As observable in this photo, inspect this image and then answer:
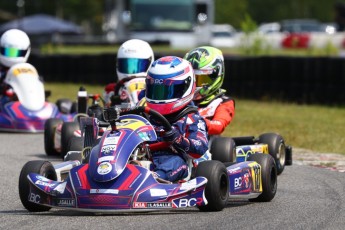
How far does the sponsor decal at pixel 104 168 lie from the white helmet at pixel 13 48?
26.7ft

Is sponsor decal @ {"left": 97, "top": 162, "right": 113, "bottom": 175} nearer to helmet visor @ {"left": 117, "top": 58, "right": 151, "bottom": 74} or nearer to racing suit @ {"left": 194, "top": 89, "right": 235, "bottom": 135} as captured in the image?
racing suit @ {"left": 194, "top": 89, "right": 235, "bottom": 135}

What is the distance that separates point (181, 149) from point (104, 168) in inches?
30.3

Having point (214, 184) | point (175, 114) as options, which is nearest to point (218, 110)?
point (175, 114)

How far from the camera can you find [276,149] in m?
9.77

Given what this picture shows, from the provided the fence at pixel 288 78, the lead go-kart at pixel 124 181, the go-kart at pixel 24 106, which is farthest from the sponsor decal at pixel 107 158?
the fence at pixel 288 78

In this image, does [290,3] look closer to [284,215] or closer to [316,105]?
[316,105]

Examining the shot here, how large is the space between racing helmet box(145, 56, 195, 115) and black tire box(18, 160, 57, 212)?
868 mm

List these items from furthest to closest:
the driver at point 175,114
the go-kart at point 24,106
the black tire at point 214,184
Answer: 1. the go-kart at point 24,106
2. the driver at point 175,114
3. the black tire at point 214,184

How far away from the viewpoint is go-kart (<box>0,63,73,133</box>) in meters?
14.0

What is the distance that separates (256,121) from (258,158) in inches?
304

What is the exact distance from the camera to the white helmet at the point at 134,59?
11.7 meters

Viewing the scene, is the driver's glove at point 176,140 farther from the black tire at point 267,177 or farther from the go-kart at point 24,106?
the go-kart at point 24,106

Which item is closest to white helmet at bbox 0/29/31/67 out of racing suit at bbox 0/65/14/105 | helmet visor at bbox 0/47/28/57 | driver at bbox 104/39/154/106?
helmet visor at bbox 0/47/28/57

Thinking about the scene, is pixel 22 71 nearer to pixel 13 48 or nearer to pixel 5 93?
pixel 5 93
